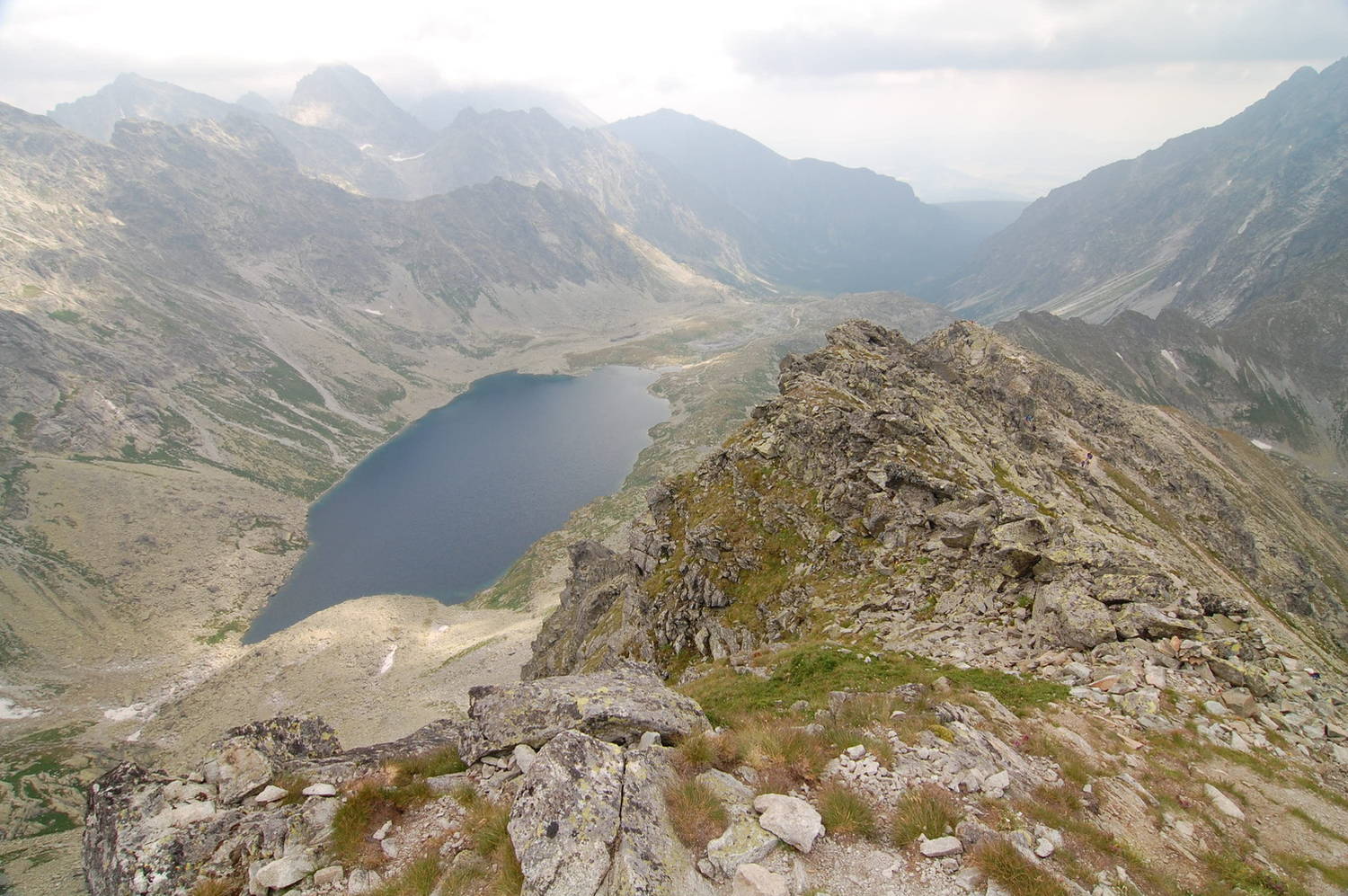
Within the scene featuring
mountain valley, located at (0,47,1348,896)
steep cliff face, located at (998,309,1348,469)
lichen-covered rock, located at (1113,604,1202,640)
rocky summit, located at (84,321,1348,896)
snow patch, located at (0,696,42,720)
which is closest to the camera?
rocky summit, located at (84,321,1348,896)

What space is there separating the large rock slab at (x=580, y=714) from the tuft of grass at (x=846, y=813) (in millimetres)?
4058

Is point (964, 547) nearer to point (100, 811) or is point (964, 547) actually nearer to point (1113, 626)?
point (1113, 626)

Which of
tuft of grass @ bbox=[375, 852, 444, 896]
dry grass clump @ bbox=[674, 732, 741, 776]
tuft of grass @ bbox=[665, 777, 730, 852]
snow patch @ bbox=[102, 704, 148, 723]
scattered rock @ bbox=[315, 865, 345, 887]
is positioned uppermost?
tuft of grass @ bbox=[665, 777, 730, 852]

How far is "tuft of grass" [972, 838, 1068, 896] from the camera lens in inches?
348

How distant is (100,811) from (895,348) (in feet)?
214

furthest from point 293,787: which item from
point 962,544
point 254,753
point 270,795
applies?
point 962,544

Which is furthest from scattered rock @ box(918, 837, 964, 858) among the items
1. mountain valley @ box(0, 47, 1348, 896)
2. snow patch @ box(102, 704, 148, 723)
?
snow patch @ box(102, 704, 148, 723)

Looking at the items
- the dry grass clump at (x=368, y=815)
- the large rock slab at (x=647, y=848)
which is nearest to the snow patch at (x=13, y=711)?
the dry grass clump at (x=368, y=815)

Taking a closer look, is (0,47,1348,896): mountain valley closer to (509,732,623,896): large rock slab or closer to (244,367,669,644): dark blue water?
(509,732,623,896): large rock slab

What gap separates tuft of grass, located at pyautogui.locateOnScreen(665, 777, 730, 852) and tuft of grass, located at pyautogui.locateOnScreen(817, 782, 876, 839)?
1.96 m

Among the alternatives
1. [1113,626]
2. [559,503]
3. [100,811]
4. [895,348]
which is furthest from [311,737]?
[559,503]

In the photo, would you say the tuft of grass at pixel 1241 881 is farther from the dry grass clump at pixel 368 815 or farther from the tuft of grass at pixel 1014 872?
the dry grass clump at pixel 368 815

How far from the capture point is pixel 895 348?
2478 inches

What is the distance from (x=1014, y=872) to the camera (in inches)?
357
